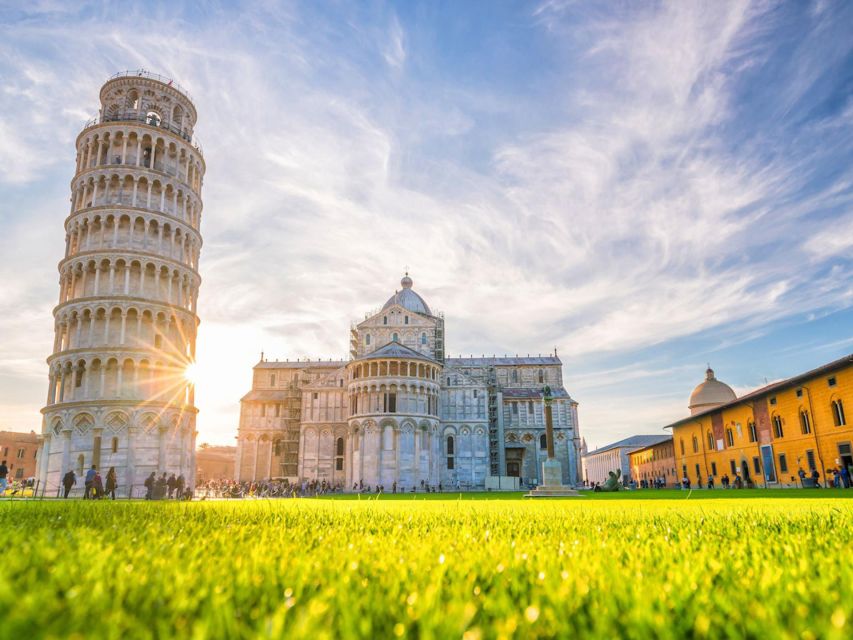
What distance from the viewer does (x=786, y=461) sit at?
3775cm

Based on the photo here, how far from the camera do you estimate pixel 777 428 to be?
3906 centimetres

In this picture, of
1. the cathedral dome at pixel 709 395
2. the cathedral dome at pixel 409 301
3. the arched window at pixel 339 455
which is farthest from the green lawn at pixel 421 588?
the cathedral dome at pixel 709 395

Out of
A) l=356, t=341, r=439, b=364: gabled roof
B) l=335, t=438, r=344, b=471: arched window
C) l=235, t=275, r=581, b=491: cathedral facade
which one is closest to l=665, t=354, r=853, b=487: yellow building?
l=235, t=275, r=581, b=491: cathedral facade

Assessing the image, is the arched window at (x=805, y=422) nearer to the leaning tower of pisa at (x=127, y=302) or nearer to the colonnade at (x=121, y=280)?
the leaning tower of pisa at (x=127, y=302)

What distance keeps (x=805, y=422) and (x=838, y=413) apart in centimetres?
347

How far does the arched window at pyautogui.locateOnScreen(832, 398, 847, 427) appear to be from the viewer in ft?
105

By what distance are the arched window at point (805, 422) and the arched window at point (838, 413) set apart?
240cm

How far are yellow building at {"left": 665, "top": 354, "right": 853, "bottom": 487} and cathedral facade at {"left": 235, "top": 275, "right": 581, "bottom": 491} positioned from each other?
1615cm

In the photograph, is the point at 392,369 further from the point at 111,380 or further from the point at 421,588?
the point at 421,588

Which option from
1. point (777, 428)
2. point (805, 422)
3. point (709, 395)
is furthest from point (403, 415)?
point (709, 395)

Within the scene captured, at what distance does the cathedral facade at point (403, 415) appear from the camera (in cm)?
5050

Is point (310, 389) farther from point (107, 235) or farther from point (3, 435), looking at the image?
point (3, 435)

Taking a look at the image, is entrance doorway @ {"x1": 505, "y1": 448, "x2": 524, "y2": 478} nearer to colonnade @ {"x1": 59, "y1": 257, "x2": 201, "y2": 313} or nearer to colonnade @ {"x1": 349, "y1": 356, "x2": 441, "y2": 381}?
colonnade @ {"x1": 349, "y1": 356, "x2": 441, "y2": 381}

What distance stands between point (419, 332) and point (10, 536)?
5860cm
